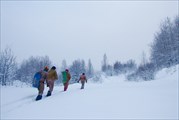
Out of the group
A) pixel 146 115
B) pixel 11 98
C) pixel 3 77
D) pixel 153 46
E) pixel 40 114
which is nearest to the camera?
pixel 146 115

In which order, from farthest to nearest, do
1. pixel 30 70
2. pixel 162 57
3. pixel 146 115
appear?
pixel 30 70 → pixel 162 57 → pixel 146 115

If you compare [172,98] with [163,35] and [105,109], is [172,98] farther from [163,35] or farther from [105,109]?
[163,35]

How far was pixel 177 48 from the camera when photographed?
38906 millimetres

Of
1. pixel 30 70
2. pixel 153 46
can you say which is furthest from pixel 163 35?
pixel 30 70

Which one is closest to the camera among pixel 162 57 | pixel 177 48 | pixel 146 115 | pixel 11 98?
pixel 146 115

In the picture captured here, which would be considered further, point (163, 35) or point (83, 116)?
point (163, 35)

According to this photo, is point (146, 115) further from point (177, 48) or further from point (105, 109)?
point (177, 48)

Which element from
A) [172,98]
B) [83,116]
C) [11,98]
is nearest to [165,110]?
[172,98]

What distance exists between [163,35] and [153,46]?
404 cm

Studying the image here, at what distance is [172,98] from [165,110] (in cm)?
176

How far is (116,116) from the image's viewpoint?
6711 mm

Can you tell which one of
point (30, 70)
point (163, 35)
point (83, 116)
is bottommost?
point (83, 116)

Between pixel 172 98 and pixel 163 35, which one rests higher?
pixel 163 35

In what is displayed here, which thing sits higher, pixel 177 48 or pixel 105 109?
pixel 177 48
